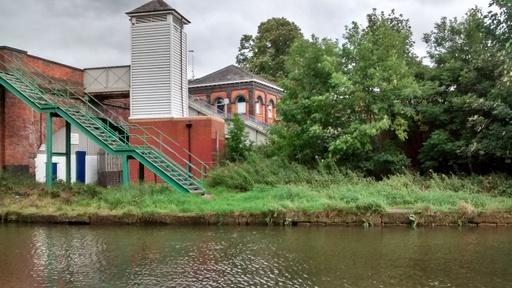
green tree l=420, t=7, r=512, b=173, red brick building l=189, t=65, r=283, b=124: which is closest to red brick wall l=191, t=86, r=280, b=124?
red brick building l=189, t=65, r=283, b=124

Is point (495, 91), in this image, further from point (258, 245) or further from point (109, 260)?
point (109, 260)

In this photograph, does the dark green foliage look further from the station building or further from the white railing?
the white railing

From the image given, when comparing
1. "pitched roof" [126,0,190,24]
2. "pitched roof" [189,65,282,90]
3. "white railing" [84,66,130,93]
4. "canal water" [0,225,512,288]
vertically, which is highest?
"pitched roof" [189,65,282,90]

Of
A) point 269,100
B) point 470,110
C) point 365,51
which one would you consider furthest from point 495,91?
point 269,100

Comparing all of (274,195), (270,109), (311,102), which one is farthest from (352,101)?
(270,109)

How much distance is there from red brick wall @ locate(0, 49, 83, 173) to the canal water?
799cm

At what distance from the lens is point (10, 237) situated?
12.2 m

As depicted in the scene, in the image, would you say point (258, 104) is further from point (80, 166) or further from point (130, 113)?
point (130, 113)

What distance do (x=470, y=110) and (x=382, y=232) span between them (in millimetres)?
8428

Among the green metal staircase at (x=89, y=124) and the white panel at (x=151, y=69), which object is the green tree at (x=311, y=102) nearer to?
the green metal staircase at (x=89, y=124)

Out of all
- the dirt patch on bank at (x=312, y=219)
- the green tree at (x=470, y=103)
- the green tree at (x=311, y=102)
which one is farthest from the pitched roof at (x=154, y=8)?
the green tree at (x=470, y=103)

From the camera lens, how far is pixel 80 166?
2527 cm

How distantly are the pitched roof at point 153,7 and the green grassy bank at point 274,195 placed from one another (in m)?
7.66

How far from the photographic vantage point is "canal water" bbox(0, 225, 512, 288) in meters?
7.63
